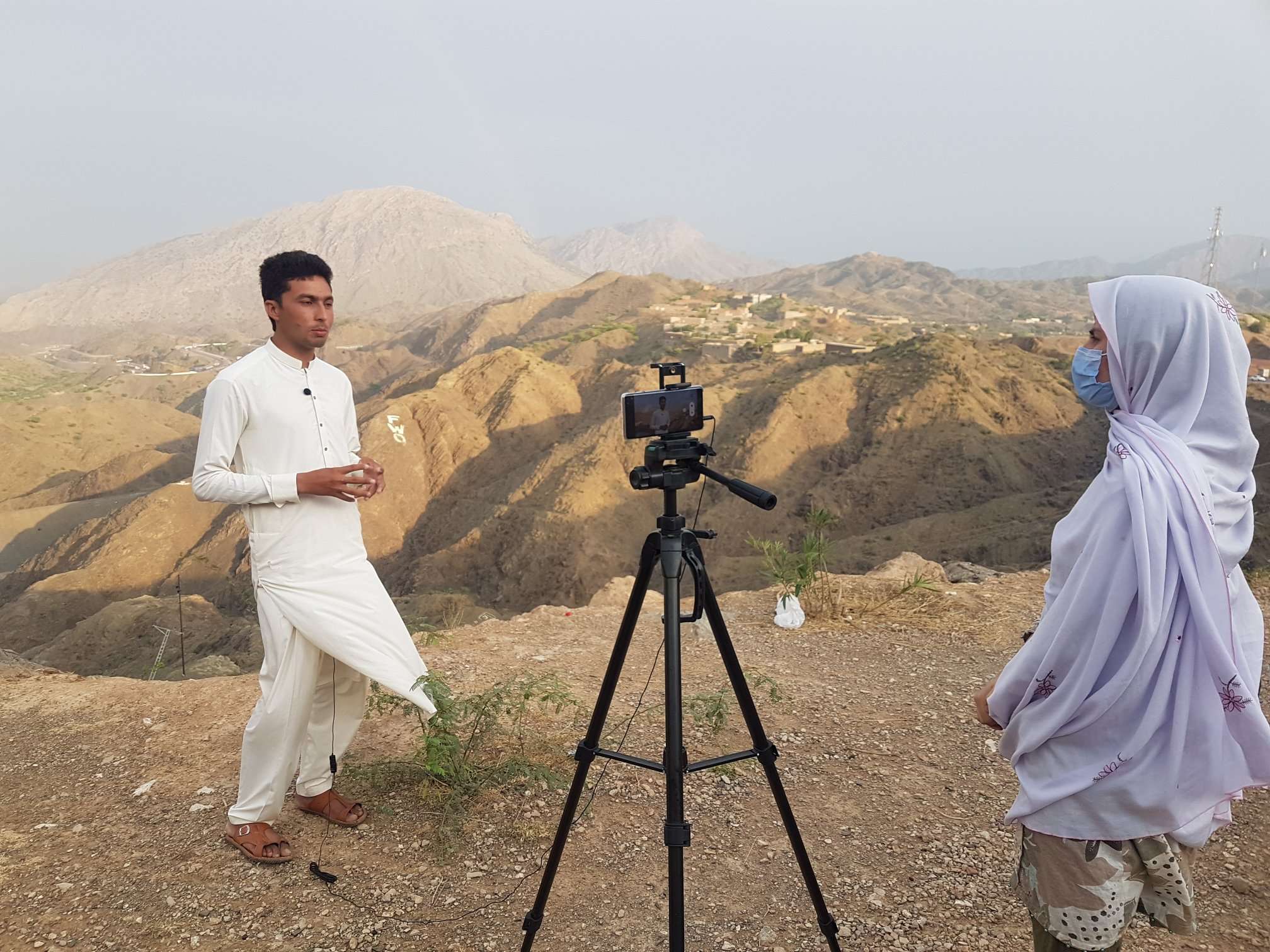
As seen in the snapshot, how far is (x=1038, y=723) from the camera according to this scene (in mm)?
1579

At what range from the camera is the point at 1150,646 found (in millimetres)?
1439

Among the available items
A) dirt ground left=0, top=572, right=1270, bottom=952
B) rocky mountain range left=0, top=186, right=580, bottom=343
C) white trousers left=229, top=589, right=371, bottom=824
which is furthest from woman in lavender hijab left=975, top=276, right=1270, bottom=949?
rocky mountain range left=0, top=186, right=580, bottom=343

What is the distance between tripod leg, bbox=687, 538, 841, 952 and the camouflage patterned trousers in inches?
26.3

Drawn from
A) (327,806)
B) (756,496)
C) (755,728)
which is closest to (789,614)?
(327,806)

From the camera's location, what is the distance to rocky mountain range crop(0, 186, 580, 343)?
389 ft

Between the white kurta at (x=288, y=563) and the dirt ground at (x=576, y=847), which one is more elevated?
the white kurta at (x=288, y=563)

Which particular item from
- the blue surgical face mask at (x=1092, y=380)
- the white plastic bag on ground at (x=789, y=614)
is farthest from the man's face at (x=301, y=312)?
the white plastic bag on ground at (x=789, y=614)

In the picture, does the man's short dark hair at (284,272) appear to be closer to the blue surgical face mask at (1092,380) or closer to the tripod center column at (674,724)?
the tripod center column at (674,724)

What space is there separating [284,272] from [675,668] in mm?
1910

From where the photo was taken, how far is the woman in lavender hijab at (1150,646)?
4.70 ft

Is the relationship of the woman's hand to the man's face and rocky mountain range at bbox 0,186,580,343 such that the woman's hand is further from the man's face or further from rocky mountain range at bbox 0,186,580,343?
rocky mountain range at bbox 0,186,580,343

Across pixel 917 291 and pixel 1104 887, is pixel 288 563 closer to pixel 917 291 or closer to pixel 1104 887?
pixel 1104 887

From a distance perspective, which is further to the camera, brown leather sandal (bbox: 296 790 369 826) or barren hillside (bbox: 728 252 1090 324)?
barren hillside (bbox: 728 252 1090 324)

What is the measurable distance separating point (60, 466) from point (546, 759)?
36174mm
